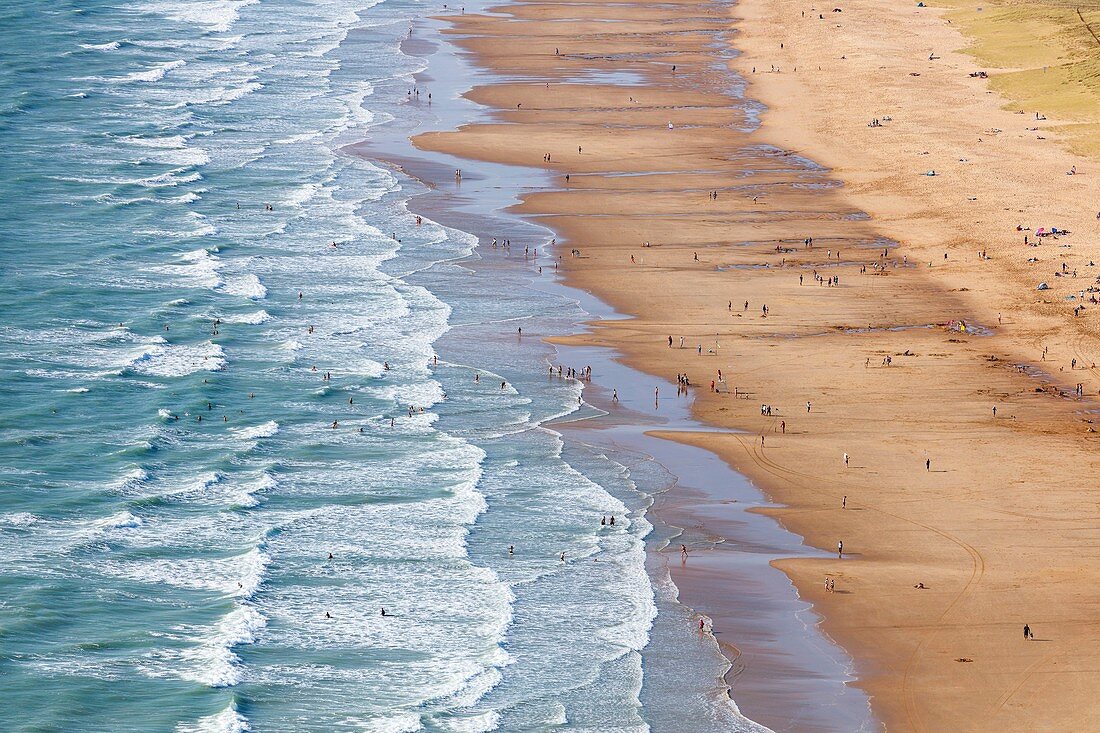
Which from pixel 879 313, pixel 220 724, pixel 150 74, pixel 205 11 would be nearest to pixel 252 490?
pixel 220 724

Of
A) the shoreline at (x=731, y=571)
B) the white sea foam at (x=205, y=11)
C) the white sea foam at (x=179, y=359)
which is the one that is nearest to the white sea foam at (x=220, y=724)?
the shoreline at (x=731, y=571)

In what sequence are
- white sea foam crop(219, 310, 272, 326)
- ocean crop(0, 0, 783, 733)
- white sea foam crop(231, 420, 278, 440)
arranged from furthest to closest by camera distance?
white sea foam crop(219, 310, 272, 326) < white sea foam crop(231, 420, 278, 440) < ocean crop(0, 0, 783, 733)

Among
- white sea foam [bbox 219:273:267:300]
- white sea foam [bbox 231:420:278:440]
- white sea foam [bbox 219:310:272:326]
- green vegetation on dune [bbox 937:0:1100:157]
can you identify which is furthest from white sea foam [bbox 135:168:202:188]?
green vegetation on dune [bbox 937:0:1100:157]

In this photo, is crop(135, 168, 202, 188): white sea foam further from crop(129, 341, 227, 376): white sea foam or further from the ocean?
crop(129, 341, 227, 376): white sea foam

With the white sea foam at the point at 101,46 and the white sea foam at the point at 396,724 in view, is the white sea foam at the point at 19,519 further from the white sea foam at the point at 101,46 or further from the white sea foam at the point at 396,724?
the white sea foam at the point at 101,46

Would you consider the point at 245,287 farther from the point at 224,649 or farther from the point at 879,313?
the point at 224,649

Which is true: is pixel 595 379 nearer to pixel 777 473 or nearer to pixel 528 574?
pixel 777 473
